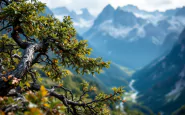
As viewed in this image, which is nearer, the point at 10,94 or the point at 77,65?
the point at 10,94

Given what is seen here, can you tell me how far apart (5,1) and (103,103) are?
8.65 meters

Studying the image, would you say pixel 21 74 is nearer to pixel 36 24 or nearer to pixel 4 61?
pixel 36 24

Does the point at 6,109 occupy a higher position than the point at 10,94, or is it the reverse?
the point at 10,94

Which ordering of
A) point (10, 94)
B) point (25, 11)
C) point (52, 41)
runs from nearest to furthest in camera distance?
point (10, 94), point (25, 11), point (52, 41)

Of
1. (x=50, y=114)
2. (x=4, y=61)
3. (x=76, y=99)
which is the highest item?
(x=4, y=61)

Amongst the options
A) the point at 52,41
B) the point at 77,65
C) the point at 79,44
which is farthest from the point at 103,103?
the point at 52,41

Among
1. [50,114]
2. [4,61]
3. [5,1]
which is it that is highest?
[5,1]

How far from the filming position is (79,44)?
39.2 feet

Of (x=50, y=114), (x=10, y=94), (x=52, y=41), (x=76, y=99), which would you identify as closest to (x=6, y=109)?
(x=50, y=114)

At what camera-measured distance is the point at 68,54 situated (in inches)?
483

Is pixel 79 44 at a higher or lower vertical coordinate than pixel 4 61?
lower

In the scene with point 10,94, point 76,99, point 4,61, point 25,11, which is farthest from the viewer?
point 4,61

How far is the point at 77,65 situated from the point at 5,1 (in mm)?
6030

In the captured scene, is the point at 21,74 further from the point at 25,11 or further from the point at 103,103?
the point at 103,103
